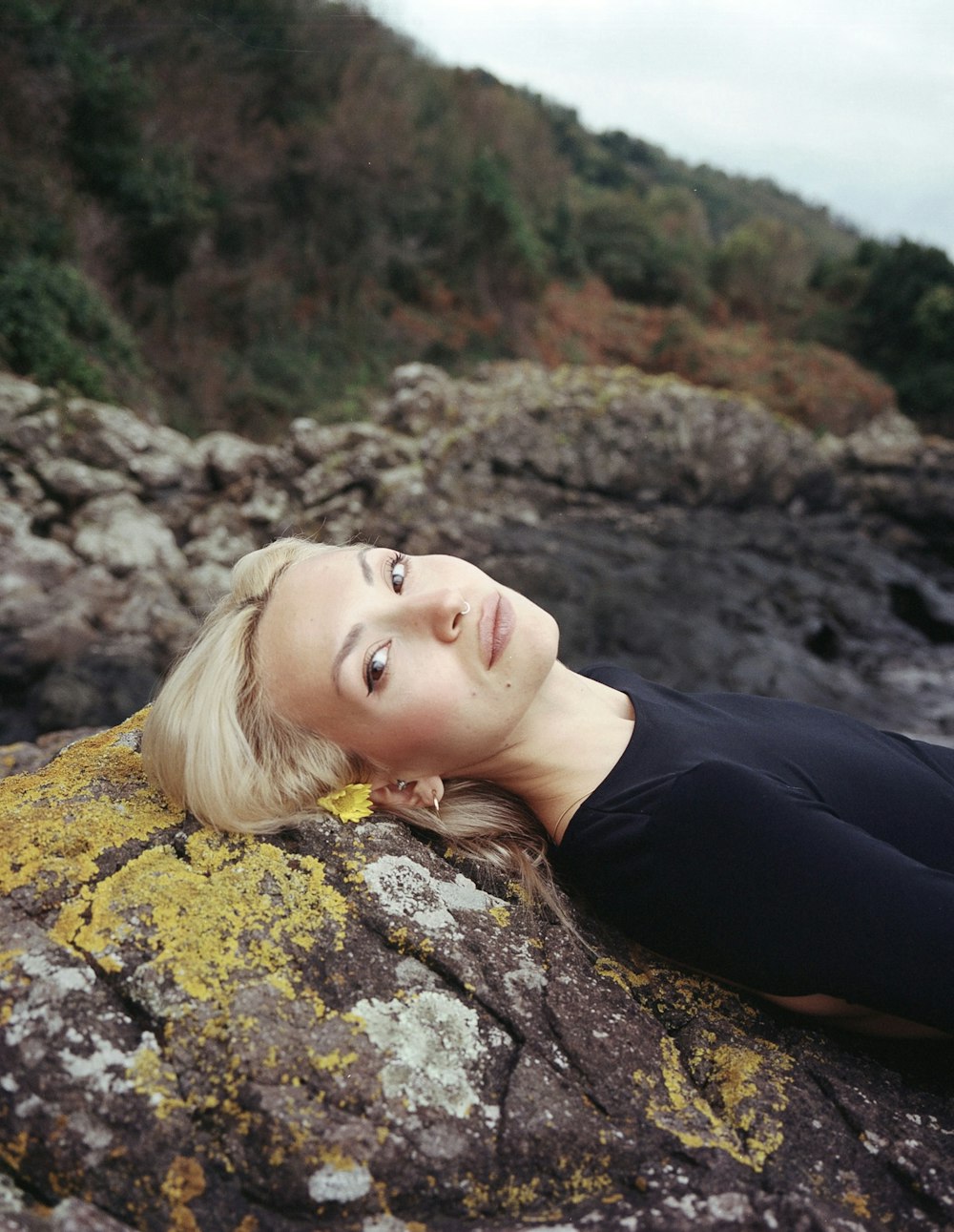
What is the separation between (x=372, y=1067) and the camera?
1.74m

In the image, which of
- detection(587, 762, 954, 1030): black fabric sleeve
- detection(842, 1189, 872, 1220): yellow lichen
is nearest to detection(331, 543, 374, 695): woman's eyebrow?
detection(587, 762, 954, 1030): black fabric sleeve

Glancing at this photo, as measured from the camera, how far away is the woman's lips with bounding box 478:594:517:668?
2410 mm

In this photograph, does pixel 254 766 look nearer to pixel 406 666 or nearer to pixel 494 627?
pixel 406 666

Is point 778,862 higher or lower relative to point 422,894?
higher

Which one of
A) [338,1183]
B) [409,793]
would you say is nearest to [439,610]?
[409,793]

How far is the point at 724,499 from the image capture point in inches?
683

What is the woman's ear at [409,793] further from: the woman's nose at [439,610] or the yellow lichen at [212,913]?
the woman's nose at [439,610]

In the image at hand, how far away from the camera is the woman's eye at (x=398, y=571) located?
257 cm

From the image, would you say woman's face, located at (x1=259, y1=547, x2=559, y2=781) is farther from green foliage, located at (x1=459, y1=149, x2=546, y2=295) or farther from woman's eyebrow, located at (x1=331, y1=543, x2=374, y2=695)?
green foliage, located at (x1=459, y1=149, x2=546, y2=295)

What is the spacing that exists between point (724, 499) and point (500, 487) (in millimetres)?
5411

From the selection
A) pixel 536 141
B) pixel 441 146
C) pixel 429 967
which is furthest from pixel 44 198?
A: pixel 536 141

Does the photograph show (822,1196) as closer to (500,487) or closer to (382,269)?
(500,487)

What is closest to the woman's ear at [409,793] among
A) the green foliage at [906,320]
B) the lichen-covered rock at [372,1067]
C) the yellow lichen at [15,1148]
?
the lichen-covered rock at [372,1067]

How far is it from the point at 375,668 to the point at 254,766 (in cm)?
44
